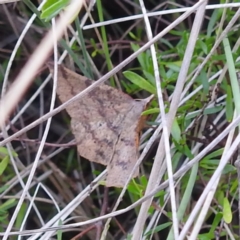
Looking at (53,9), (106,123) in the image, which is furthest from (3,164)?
(53,9)

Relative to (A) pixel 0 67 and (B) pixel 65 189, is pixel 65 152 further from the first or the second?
Answer: (A) pixel 0 67

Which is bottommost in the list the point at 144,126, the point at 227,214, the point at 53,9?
the point at 227,214

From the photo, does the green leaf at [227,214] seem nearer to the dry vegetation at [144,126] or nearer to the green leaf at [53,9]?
the dry vegetation at [144,126]

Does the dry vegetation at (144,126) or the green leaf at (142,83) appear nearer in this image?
the dry vegetation at (144,126)

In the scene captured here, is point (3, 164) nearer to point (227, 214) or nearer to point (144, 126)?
point (144, 126)

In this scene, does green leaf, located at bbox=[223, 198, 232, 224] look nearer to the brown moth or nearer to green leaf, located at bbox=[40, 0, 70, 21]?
the brown moth

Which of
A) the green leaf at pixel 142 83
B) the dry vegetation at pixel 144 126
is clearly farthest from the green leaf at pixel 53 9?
the green leaf at pixel 142 83

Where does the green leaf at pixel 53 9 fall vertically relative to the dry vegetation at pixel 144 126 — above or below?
above

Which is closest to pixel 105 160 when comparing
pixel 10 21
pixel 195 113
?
pixel 195 113
